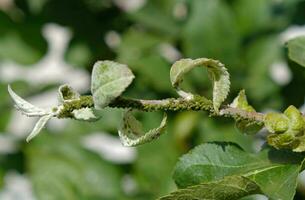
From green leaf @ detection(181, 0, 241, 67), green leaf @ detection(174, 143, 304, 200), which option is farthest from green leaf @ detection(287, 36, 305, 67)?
green leaf @ detection(181, 0, 241, 67)

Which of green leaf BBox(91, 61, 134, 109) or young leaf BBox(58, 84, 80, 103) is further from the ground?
green leaf BBox(91, 61, 134, 109)

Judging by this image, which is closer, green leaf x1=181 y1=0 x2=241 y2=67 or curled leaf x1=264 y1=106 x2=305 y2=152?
curled leaf x1=264 y1=106 x2=305 y2=152

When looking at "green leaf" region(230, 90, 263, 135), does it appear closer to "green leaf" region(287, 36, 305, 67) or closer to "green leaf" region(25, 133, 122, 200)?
"green leaf" region(287, 36, 305, 67)

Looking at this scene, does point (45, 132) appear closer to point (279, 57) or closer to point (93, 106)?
point (279, 57)

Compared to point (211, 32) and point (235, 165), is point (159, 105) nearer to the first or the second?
point (235, 165)

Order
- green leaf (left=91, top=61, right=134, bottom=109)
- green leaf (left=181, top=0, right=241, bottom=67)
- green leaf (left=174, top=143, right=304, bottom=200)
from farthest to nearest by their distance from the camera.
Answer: green leaf (left=181, top=0, right=241, bottom=67)
green leaf (left=174, top=143, right=304, bottom=200)
green leaf (left=91, top=61, right=134, bottom=109)

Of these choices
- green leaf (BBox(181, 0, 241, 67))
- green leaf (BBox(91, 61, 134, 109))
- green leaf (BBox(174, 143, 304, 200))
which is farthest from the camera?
green leaf (BBox(181, 0, 241, 67))

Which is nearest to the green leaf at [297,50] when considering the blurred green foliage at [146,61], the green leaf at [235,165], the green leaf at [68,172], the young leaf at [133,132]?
the green leaf at [235,165]
